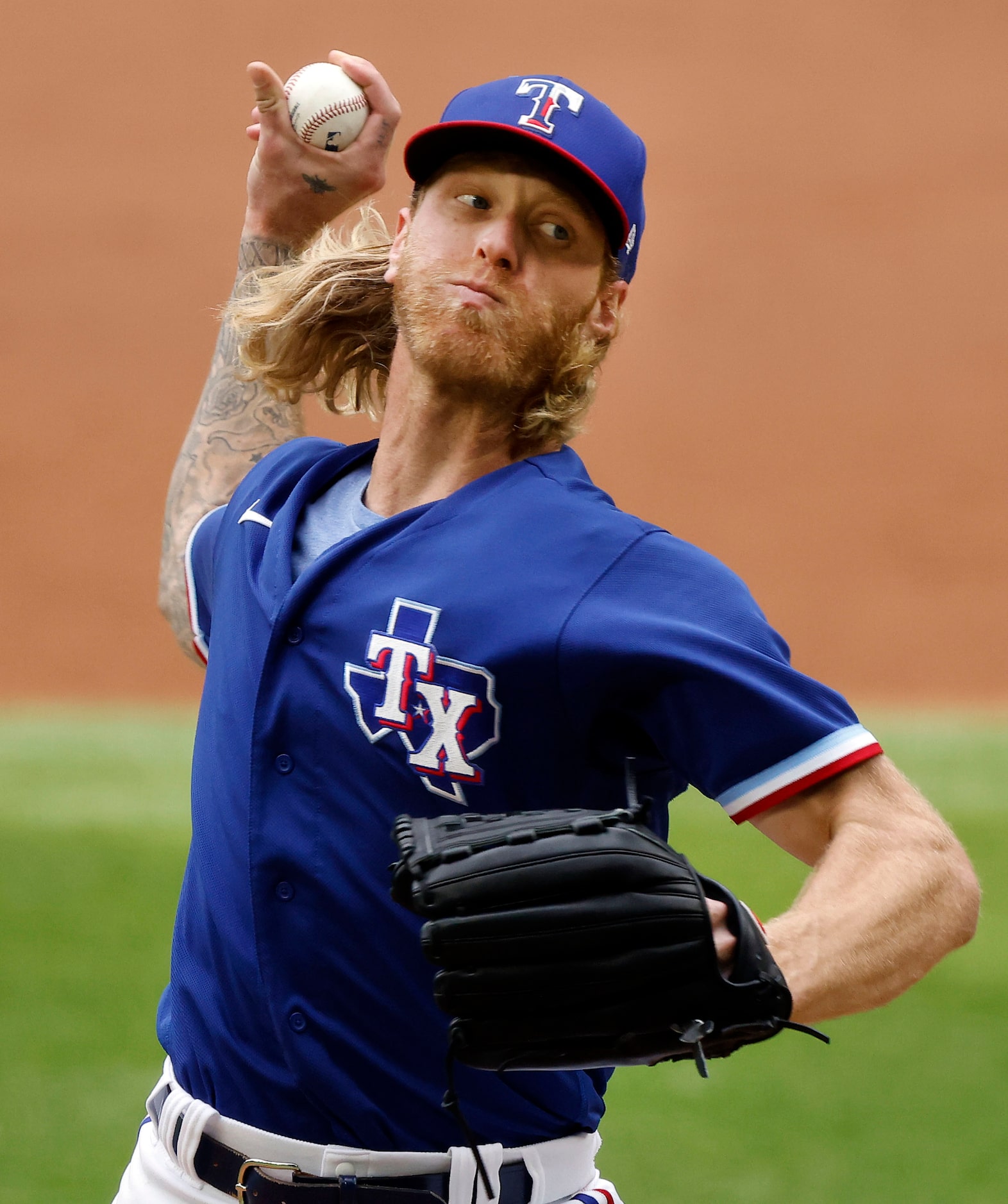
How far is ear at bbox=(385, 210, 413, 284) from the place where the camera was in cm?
250

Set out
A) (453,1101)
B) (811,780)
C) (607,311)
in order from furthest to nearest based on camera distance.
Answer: (607,311)
(811,780)
(453,1101)

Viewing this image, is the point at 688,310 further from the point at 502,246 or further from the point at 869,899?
the point at 869,899

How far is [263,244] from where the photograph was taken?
2.99 metres

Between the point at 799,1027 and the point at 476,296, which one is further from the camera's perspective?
the point at 476,296

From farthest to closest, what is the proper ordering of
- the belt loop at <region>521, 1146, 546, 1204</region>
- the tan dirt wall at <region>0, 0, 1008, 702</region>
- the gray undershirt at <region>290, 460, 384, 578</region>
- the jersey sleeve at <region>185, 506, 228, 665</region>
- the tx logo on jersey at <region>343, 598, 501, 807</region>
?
the tan dirt wall at <region>0, 0, 1008, 702</region>, the jersey sleeve at <region>185, 506, 228, 665</region>, the gray undershirt at <region>290, 460, 384, 578</region>, the belt loop at <region>521, 1146, 546, 1204</region>, the tx logo on jersey at <region>343, 598, 501, 807</region>

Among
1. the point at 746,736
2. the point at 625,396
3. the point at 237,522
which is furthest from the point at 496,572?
the point at 625,396

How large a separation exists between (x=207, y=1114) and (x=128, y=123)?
14503 mm

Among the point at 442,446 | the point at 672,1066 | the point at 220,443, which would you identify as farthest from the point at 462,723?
the point at 672,1066

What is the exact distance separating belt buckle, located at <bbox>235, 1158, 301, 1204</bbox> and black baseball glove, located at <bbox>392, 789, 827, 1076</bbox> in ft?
1.89

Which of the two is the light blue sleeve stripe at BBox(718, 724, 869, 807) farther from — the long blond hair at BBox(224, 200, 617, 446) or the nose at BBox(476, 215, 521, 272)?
the long blond hair at BBox(224, 200, 617, 446)

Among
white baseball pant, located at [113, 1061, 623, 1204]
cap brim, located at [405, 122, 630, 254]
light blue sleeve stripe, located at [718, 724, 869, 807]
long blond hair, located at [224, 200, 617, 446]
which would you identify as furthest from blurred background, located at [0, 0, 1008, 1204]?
light blue sleeve stripe, located at [718, 724, 869, 807]

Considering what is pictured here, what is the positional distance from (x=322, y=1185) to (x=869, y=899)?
2.87 feet

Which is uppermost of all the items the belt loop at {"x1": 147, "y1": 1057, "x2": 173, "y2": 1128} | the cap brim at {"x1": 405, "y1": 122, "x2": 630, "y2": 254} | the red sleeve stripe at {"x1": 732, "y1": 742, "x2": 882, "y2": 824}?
the cap brim at {"x1": 405, "y1": 122, "x2": 630, "y2": 254}

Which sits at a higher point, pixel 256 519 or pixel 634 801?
pixel 256 519
